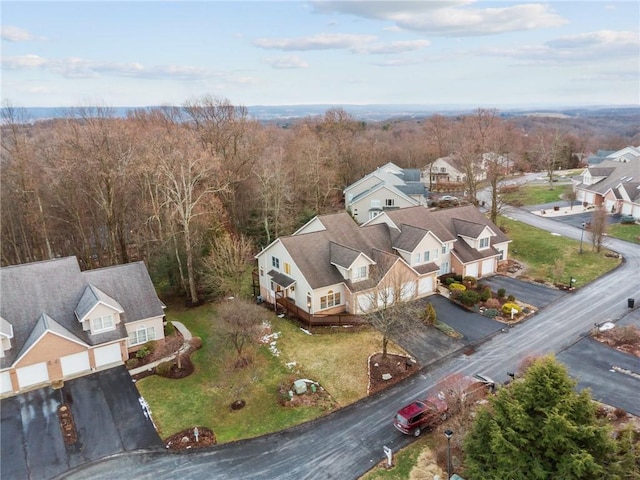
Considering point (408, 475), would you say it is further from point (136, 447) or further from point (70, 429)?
point (70, 429)

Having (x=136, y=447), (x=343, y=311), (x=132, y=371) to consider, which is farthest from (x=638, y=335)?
(x=132, y=371)

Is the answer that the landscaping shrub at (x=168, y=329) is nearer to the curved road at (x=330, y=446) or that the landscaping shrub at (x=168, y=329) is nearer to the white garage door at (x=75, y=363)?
the white garage door at (x=75, y=363)

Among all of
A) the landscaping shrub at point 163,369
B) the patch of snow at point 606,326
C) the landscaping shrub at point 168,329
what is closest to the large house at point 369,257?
the landscaping shrub at point 168,329

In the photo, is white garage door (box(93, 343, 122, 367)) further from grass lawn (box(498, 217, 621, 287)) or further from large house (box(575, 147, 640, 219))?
large house (box(575, 147, 640, 219))

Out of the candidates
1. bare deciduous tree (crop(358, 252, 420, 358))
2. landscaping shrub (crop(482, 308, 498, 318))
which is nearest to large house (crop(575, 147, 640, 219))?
landscaping shrub (crop(482, 308, 498, 318))

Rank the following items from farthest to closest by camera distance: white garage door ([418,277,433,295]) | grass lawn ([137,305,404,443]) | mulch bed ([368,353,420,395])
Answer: white garage door ([418,277,433,295])
mulch bed ([368,353,420,395])
grass lawn ([137,305,404,443])
